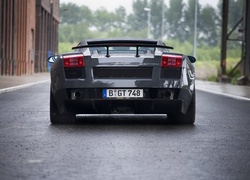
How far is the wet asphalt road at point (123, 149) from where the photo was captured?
556cm

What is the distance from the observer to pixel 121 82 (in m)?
9.45

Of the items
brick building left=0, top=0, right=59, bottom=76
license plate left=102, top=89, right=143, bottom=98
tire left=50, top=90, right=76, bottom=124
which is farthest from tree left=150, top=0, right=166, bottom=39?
license plate left=102, top=89, right=143, bottom=98

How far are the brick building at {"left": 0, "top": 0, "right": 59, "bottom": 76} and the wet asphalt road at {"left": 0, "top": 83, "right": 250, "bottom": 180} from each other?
29.5 metres

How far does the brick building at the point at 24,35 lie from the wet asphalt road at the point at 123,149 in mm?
29529

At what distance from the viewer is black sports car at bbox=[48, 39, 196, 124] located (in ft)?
31.0

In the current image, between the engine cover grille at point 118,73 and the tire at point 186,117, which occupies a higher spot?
the engine cover grille at point 118,73

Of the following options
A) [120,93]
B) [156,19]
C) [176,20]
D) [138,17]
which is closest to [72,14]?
[138,17]

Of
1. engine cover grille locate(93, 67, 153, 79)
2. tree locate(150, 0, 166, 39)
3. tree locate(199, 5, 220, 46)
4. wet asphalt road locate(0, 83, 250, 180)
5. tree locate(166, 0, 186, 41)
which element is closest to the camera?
wet asphalt road locate(0, 83, 250, 180)

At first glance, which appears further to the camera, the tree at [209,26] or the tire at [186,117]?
the tree at [209,26]

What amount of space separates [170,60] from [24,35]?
39.7 m

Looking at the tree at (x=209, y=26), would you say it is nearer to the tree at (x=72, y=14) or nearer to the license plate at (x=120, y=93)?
the tree at (x=72, y=14)

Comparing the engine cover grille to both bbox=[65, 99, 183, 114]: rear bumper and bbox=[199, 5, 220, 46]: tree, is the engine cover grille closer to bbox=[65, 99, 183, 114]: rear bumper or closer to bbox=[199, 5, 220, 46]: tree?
bbox=[65, 99, 183, 114]: rear bumper

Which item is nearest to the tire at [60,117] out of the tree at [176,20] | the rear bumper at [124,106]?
the rear bumper at [124,106]

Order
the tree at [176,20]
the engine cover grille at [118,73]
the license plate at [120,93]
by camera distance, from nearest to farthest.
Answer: the license plate at [120,93], the engine cover grille at [118,73], the tree at [176,20]
